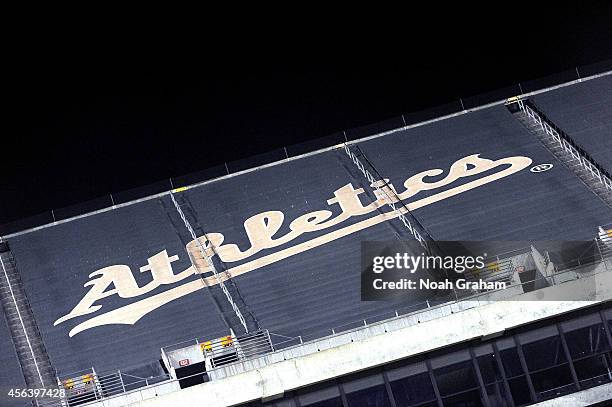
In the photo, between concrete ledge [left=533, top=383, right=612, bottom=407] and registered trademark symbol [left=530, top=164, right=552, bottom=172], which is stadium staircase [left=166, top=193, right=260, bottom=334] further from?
registered trademark symbol [left=530, top=164, right=552, bottom=172]

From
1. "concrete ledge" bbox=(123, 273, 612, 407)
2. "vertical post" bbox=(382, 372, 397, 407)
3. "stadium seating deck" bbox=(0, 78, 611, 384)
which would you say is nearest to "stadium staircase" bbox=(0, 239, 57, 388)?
"stadium seating deck" bbox=(0, 78, 611, 384)

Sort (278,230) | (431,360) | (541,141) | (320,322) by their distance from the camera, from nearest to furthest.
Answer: (431,360), (320,322), (278,230), (541,141)

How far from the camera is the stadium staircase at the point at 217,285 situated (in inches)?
811

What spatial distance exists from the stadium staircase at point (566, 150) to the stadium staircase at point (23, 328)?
10.9 metres

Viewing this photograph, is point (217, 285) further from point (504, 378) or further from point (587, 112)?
point (587, 112)

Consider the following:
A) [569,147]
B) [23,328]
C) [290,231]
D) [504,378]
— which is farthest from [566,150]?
[23,328]

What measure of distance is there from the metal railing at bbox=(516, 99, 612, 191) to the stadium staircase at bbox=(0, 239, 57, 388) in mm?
11163

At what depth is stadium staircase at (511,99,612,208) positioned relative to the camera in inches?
904

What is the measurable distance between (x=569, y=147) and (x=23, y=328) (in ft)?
38.0

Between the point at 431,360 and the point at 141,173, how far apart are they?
8872 mm

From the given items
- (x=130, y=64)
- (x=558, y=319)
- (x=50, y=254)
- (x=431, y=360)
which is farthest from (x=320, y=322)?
(x=130, y=64)

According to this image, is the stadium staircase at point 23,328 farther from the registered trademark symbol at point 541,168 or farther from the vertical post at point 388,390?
the registered trademark symbol at point 541,168

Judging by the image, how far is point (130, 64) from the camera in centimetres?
2481

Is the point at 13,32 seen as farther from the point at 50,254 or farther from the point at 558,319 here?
the point at 558,319
